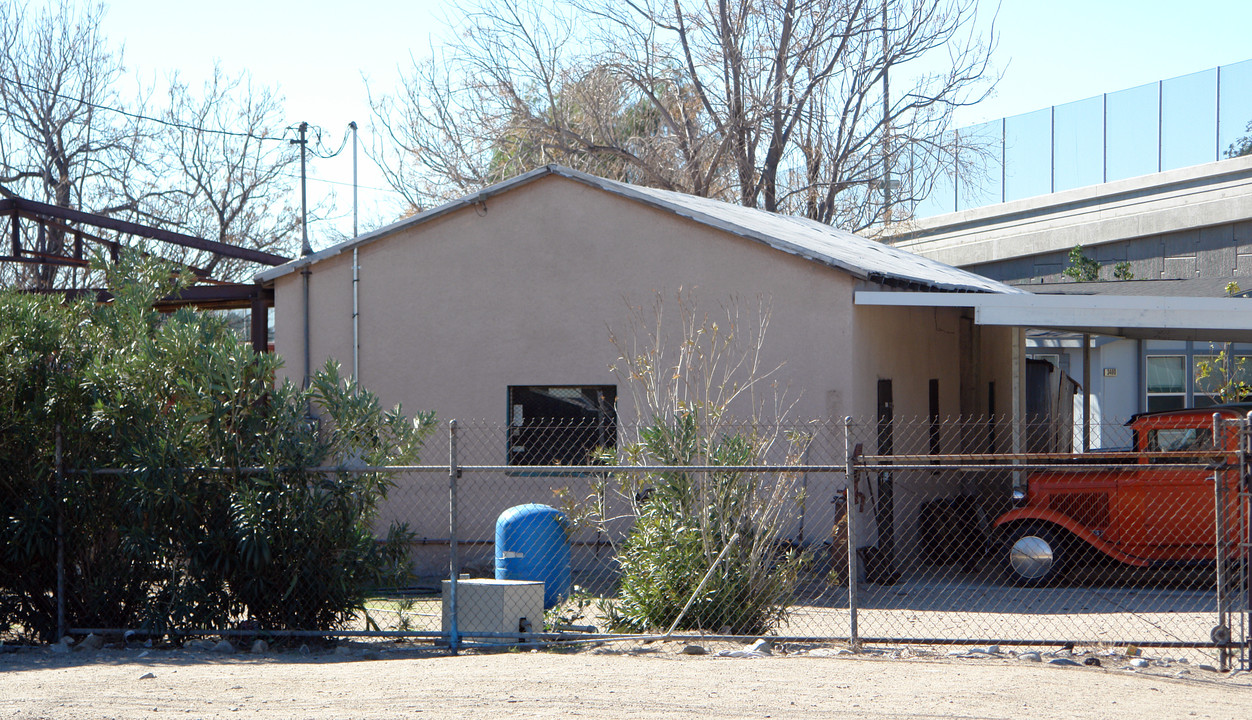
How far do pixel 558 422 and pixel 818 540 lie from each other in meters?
3.04

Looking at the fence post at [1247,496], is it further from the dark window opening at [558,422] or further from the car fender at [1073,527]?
the dark window opening at [558,422]

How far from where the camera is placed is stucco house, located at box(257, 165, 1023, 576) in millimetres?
11484

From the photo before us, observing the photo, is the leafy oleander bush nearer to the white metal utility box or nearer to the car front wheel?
the white metal utility box

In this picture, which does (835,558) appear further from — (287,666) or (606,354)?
(287,666)

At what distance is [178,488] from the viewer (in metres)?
8.27

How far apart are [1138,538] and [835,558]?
2.92m

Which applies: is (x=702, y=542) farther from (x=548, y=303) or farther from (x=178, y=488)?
(x=548, y=303)

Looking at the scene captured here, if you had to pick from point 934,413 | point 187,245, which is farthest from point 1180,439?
point 187,245

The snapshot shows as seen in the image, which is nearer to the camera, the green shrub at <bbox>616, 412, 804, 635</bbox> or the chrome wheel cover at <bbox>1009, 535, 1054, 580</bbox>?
the green shrub at <bbox>616, 412, 804, 635</bbox>

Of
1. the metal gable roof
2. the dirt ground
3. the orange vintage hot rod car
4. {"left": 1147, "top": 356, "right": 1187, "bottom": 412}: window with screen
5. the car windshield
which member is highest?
the metal gable roof

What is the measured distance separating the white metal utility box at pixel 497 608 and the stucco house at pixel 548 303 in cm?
396

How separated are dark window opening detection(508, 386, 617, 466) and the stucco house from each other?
0.03 metres

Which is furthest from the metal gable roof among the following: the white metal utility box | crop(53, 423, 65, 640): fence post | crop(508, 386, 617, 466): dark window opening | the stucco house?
crop(53, 423, 65, 640): fence post

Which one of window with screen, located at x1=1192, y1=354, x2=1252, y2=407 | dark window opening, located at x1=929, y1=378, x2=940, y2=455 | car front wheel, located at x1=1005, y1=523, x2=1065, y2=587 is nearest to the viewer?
car front wheel, located at x1=1005, y1=523, x2=1065, y2=587
